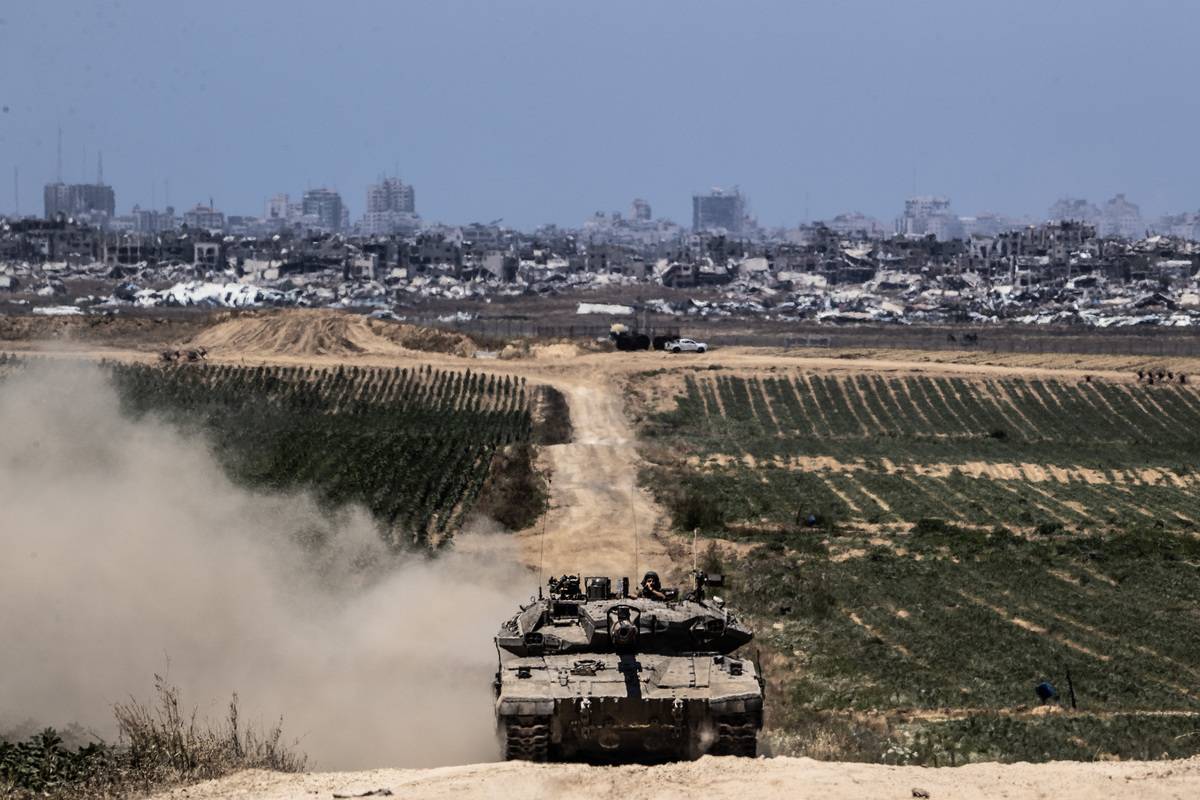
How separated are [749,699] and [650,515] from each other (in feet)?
103

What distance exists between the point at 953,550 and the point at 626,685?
25.2m

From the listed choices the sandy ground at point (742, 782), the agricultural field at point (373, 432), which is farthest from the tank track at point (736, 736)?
the agricultural field at point (373, 432)

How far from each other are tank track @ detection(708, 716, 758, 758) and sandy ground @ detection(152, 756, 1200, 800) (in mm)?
423

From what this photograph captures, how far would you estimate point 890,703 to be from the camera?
94.5ft

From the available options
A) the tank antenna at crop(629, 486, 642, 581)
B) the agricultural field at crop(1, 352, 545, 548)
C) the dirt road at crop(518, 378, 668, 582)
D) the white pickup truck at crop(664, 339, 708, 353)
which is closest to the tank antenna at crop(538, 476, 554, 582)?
the dirt road at crop(518, 378, 668, 582)

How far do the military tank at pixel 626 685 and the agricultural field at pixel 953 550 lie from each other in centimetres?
203

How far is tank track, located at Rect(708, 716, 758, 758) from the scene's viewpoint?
2292 cm

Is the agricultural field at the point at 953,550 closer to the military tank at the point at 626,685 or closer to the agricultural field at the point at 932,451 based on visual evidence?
the agricultural field at the point at 932,451

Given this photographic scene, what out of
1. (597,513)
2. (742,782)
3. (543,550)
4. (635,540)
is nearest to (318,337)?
(597,513)

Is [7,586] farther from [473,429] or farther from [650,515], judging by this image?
[473,429]

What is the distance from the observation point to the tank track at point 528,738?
22.6 meters

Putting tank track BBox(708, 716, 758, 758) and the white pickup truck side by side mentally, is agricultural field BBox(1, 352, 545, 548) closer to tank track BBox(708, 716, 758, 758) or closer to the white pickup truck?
the white pickup truck

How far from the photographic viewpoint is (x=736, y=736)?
22938 millimetres

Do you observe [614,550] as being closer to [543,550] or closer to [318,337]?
[543,550]
